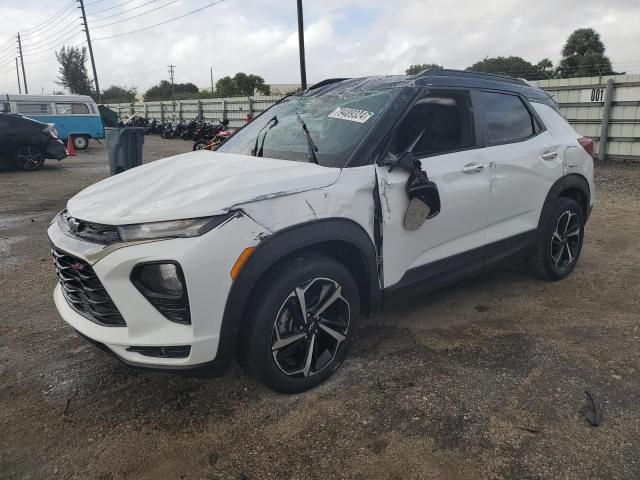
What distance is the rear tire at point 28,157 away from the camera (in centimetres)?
1306

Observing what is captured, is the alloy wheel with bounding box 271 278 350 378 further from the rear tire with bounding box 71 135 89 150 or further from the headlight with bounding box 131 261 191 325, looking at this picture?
the rear tire with bounding box 71 135 89 150

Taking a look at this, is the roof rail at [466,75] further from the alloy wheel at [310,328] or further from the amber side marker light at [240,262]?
the amber side marker light at [240,262]

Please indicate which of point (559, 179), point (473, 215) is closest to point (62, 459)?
point (473, 215)

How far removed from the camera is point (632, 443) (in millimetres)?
2301

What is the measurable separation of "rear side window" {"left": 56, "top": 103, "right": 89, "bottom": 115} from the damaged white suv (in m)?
18.1

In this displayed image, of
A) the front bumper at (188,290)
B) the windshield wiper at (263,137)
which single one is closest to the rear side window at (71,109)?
the windshield wiper at (263,137)

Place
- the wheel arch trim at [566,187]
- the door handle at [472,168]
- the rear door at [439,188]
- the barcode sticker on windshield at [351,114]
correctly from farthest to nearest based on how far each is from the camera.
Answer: the wheel arch trim at [566,187] < the door handle at [472,168] < the barcode sticker on windshield at [351,114] < the rear door at [439,188]

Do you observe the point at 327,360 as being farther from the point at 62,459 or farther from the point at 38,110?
the point at 38,110

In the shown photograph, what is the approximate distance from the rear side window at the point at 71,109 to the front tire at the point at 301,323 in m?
19.6

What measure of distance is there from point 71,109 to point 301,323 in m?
19.8

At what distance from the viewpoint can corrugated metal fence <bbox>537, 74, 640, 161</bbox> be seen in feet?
36.5

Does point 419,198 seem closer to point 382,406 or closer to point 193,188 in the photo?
point 382,406

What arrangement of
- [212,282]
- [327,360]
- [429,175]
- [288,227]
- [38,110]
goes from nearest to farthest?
1. [212,282]
2. [288,227]
3. [327,360]
4. [429,175]
5. [38,110]

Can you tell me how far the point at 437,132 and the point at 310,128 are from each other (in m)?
0.85
